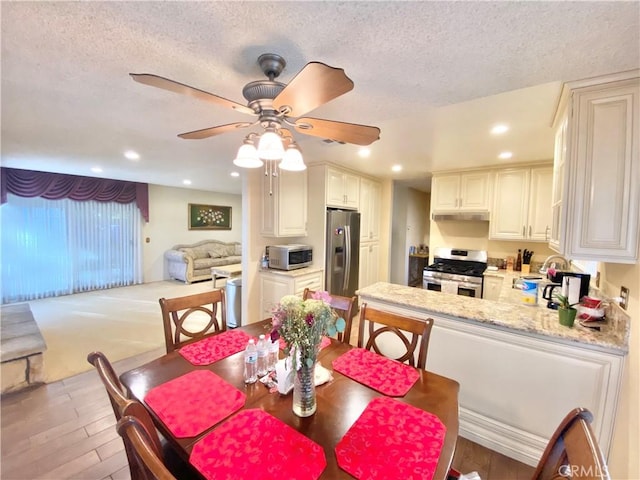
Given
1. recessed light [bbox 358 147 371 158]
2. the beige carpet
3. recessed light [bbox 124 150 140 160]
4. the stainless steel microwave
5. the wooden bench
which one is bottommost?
the beige carpet

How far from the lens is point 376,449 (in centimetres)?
90

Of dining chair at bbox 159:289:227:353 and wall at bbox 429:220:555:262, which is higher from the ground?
wall at bbox 429:220:555:262

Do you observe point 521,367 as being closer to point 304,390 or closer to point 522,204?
point 304,390

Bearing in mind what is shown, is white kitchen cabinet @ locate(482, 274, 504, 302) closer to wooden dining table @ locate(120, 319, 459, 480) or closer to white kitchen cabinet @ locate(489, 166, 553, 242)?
white kitchen cabinet @ locate(489, 166, 553, 242)

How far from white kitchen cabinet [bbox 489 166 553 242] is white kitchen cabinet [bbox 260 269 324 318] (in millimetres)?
2583

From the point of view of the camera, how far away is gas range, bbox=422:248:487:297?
12.0 ft

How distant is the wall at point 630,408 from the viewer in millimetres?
1250

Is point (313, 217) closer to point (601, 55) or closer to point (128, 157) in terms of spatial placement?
point (128, 157)

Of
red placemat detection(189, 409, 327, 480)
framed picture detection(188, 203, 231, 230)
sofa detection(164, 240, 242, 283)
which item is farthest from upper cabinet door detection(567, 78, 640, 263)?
framed picture detection(188, 203, 231, 230)

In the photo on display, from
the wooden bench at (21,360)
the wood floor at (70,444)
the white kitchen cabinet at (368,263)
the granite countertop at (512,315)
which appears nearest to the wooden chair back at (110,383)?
the wood floor at (70,444)

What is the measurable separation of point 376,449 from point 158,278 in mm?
7016

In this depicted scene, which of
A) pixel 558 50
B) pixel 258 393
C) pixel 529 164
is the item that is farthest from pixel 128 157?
pixel 529 164

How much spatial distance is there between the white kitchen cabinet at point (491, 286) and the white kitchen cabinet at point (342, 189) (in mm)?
2107

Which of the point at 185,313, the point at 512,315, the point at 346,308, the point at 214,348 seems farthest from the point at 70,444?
the point at 512,315
